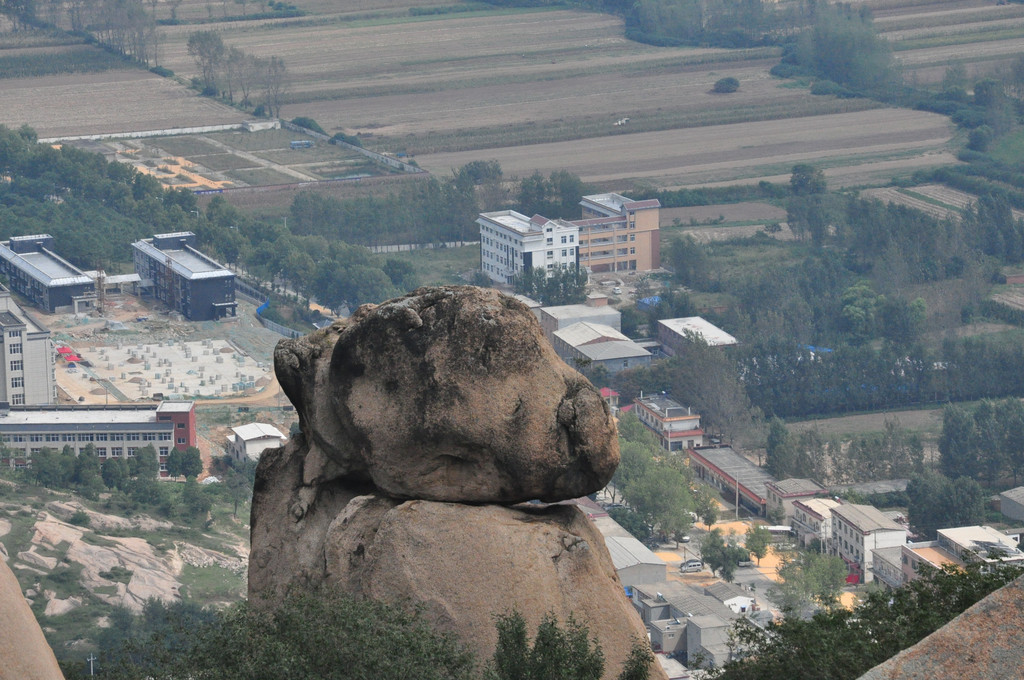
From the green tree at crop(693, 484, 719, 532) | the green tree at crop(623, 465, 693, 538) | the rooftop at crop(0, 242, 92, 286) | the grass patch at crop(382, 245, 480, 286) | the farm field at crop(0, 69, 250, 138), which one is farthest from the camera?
the farm field at crop(0, 69, 250, 138)

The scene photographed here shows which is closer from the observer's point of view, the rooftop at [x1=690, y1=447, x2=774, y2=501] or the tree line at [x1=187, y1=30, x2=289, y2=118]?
the rooftop at [x1=690, y1=447, x2=774, y2=501]

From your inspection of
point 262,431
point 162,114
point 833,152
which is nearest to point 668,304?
point 262,431

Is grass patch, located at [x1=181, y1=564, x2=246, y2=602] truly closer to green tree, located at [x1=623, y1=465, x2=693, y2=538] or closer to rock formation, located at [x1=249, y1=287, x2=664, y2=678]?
green tree, located at [x1=623, y1=465, x2=693, y2=538]

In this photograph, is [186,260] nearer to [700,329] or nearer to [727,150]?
[700,329]

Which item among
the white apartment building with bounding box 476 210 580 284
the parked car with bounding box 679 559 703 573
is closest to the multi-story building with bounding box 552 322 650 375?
the white apartment building with bounding box 476 210 580 284

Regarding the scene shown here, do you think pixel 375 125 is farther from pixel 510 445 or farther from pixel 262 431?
pixel 510 445

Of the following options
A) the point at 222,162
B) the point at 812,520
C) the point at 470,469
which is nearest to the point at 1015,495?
the point at 812,520

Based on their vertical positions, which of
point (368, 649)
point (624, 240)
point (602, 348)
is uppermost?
point (368, 649)
